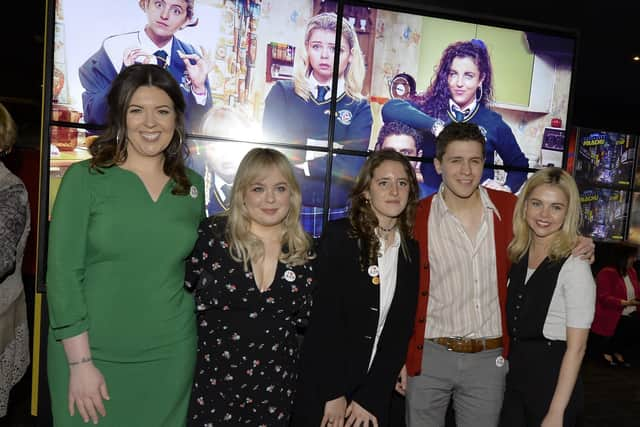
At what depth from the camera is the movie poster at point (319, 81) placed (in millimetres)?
3012

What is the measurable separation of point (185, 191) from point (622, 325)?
6.40 metres

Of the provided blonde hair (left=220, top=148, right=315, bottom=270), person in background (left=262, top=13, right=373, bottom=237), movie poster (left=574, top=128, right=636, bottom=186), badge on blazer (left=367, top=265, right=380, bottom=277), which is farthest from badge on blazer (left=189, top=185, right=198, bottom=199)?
movie poster (left=574, top=128, right=636, bottom=186)

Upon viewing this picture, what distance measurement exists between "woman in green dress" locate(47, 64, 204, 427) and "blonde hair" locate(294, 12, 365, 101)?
1.58m

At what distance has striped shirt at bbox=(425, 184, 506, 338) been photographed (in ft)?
6.85

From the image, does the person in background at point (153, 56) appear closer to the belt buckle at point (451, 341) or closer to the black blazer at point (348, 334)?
the black blazer at point (348, 334)

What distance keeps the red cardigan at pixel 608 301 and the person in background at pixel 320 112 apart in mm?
4223

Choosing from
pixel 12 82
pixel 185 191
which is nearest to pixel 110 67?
pixel 185 191

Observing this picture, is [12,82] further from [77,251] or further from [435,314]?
[435,314]

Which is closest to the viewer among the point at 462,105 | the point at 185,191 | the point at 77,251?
the point at 77,251

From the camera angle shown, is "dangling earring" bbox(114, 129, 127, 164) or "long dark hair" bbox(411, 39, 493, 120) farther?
"long dark hair" bbox(411, 39, 493, 120)

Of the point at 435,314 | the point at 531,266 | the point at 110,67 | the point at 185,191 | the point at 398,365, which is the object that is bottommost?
the point at 398,365

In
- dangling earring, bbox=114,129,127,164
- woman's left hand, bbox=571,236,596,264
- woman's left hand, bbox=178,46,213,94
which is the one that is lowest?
woman's left hand, bbox=571,236,596,264

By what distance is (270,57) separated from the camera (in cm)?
321

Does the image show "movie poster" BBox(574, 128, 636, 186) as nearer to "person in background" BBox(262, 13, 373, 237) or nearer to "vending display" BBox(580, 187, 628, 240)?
"vending display" BBox(580, 187, 628, 240)
